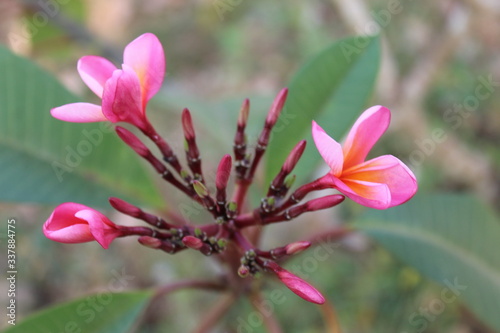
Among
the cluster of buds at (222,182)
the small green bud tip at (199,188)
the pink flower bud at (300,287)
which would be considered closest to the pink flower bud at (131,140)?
the cluster of buds at (222,182)

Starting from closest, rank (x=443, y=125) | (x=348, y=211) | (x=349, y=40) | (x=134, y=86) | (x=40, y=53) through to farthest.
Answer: (x=134, y=86)
(x=349, y=40)
(x=40, y=53)
(x=348, y=211)
(x=443, y=125)

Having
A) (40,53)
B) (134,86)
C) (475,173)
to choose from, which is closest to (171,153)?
(134,86)

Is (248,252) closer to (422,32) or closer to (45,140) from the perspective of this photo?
(45,140)

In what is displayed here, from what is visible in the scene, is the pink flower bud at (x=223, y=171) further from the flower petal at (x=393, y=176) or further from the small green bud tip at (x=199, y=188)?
the flower petal at (x=393, y=176)

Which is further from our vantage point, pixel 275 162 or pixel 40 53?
pixel 40 53

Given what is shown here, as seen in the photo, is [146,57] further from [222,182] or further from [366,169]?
[366,169]

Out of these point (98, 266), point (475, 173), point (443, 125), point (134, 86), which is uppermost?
point (134, 86)
